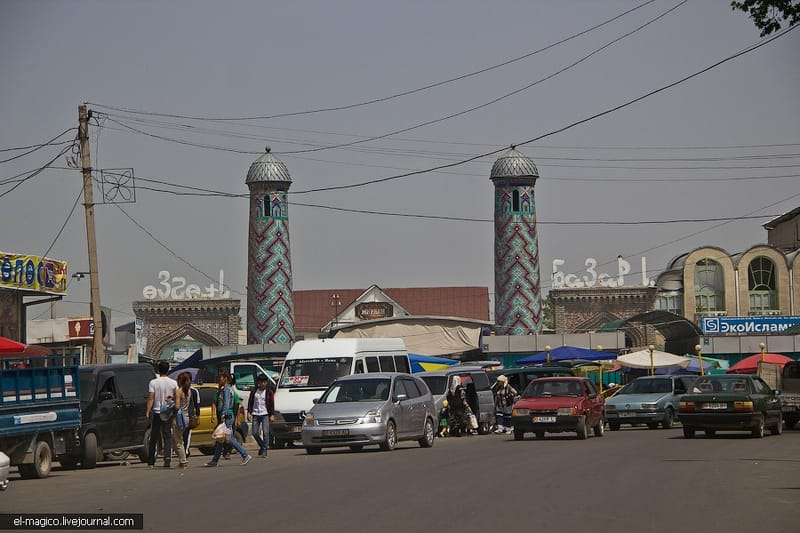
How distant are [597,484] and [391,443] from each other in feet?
28.2

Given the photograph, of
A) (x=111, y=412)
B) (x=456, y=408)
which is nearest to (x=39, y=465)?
(x=111, y=412)

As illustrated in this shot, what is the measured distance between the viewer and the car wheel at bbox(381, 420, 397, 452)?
23.6m

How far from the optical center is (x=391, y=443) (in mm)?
23906

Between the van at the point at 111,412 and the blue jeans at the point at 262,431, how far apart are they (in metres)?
2.25

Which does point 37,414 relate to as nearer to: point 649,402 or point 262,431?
point 262,431

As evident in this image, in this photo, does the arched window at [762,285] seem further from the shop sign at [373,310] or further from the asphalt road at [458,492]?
the asphalt road at [458,492]

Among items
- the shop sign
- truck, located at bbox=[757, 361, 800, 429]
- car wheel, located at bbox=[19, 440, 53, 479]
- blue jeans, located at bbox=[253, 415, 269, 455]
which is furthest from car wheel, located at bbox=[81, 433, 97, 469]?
the shop sign

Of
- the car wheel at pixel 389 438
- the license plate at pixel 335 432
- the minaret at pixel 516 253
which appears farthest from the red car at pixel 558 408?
the minaret at pixel 516 253

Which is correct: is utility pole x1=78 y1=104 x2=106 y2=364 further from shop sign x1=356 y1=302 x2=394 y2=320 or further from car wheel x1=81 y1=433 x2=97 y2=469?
shop sign x1=356 y1=302 x2=394 y2=320

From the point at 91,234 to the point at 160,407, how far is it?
11154 millimetres

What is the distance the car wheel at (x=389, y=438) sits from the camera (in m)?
23.6

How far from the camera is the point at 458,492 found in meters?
14.8

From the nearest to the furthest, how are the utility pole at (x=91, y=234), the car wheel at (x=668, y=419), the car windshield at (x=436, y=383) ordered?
the utility pole at (x=91, y=234)
the car windshield at (x=436, y=383)
the car wheel at (x=668, y=419)

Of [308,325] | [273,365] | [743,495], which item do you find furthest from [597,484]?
[308,325]
